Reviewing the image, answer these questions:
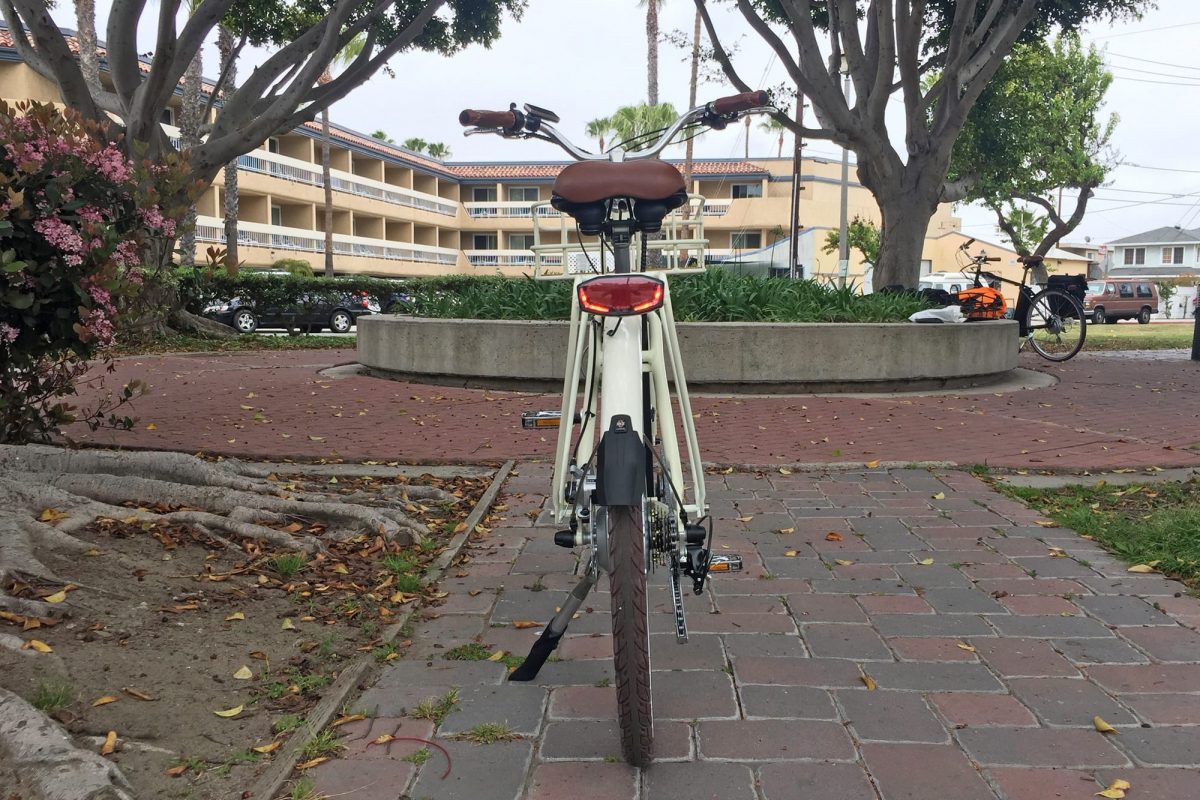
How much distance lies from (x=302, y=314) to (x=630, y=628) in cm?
2434

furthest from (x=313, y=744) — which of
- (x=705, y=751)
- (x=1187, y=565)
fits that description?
(x=1187, y=565)

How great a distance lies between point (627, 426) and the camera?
2.65 m

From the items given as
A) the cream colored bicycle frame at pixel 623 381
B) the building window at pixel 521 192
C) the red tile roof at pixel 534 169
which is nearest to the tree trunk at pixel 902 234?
the cream colored bicycle frame at pixel 623 381

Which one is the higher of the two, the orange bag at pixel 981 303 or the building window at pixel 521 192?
the building window at pixel 521 192

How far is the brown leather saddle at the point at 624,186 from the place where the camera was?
9.76ft

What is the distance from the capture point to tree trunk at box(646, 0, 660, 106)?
3638cm

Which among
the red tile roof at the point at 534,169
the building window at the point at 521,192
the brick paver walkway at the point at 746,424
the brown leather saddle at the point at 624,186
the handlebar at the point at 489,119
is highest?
the red tile roof at the point at 534,169

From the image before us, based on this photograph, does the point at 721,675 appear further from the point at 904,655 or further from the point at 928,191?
the point at 928,191

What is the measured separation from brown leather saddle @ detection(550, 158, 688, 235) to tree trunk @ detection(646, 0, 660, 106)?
3522 cm

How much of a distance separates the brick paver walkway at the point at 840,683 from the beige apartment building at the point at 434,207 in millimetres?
36343

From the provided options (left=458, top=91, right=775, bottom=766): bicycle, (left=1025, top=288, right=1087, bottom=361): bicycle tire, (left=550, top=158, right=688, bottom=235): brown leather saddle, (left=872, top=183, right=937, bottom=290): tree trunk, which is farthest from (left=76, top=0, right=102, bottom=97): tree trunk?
(left=550, top=158, right=688, bottom=235): brown leather saddle

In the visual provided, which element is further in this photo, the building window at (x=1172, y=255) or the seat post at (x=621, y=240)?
the building window at (x=1172, y=255)

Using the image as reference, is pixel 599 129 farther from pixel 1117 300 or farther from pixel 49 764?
pixel 49 764

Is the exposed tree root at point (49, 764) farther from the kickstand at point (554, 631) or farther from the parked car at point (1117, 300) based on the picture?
the parked car at point (1117, 300)
